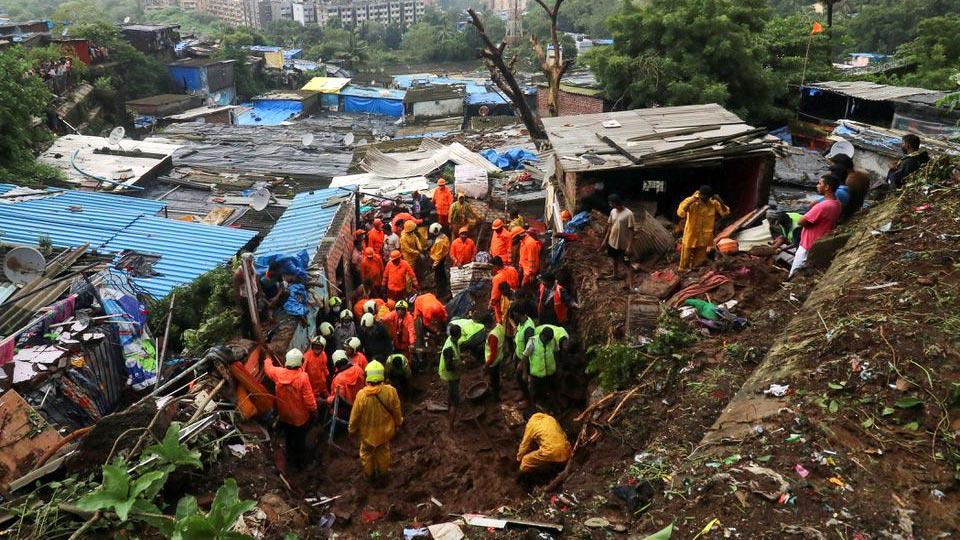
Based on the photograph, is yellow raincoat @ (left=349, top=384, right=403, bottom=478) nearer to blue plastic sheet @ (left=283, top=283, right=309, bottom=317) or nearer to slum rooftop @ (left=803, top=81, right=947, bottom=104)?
blue plastic sheet @ (left=283, top=283, right=309, bottom=317)

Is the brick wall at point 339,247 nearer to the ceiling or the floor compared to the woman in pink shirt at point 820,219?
nearer to the floor

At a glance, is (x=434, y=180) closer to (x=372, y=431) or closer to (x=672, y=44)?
(x=672, y=44)

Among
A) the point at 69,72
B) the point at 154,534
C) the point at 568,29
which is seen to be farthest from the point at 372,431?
the point at 568,29

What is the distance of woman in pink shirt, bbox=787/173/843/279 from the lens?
779cm

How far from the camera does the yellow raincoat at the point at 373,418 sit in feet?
22.3

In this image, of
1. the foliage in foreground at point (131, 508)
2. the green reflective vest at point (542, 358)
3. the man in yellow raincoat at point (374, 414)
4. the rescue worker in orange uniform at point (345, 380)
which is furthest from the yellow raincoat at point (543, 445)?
the foliage in foreground at point (131, 508)

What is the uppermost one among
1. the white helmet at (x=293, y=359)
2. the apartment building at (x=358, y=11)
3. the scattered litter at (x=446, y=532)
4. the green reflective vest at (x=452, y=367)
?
the apartment building at (x=358, y=11)

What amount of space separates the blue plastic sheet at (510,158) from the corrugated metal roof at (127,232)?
333 inches

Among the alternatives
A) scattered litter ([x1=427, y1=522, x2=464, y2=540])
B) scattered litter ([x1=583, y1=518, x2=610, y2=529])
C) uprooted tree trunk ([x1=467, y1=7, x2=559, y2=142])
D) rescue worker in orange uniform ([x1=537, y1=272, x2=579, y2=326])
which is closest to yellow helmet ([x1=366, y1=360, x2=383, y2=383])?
scattered litter ([x1=427, y1=522, x2=464, y2=540])

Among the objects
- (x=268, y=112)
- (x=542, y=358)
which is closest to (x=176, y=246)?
(x=542, y=358)

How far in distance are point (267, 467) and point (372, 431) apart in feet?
4.25

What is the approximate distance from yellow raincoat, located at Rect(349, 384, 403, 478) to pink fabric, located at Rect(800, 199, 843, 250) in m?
5.33

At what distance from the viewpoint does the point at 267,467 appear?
5887mm

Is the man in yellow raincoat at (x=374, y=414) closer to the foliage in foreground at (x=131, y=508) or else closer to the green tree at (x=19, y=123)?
the foliage in foreground at (x=131, y=508)
